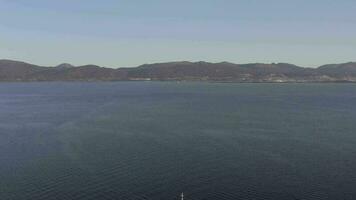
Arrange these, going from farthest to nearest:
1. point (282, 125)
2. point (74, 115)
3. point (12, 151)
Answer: point (74, 115), point (282, 125), point (12, 151)

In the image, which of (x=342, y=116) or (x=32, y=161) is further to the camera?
(x=342, y=116)

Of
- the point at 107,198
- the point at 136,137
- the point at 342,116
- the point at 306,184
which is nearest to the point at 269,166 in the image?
the point at 306,184

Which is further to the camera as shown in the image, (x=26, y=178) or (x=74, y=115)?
(x=74, y=115)

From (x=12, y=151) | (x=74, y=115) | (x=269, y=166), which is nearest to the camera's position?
(x=269, y=166)

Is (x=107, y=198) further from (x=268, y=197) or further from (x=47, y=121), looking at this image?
(x=47, y=121)

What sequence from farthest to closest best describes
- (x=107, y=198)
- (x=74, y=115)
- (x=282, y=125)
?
(x=74, y=115) < (x=282, y=125) < (x=107, y=198)

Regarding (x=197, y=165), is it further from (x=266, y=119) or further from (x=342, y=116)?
(x=342, y=116)

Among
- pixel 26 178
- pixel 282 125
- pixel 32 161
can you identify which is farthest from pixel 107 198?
pixel 282 125

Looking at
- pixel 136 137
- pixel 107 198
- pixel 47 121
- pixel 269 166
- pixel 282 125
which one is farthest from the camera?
pixel 47 121
